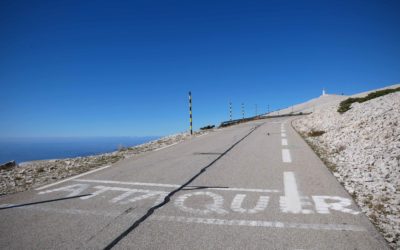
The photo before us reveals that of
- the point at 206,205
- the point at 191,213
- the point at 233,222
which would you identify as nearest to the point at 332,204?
the point at 233,222

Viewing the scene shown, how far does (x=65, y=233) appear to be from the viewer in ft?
11.1

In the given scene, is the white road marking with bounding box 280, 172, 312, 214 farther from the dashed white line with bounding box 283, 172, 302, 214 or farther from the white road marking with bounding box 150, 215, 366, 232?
the white road marking with bounding box 150, 215, 366, 232

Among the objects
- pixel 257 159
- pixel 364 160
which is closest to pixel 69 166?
pixel 257 159

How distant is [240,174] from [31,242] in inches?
174

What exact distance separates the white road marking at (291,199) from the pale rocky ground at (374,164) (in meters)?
0.91

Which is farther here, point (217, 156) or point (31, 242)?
point (217, 156)

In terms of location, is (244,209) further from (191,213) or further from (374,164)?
(374,164)

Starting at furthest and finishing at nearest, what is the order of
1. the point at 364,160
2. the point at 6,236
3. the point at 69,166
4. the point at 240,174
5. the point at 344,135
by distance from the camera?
1. the point at 344,135
2. the point at 69,166
3. the point at 364,160
4. the point at 240,174
5. the point at 6,236

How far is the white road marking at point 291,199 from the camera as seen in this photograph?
4129 mm

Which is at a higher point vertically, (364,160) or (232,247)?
(364,160)

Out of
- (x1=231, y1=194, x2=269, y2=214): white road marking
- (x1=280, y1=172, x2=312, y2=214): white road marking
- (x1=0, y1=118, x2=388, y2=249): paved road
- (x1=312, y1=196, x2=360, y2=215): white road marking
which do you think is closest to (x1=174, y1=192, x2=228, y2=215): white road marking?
(x1=0, y1=118, x2=388, y2=249): paved road

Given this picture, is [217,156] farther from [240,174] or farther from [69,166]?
[69,166]

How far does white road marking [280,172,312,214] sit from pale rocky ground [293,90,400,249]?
3.00ft

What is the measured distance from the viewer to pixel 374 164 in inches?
270
